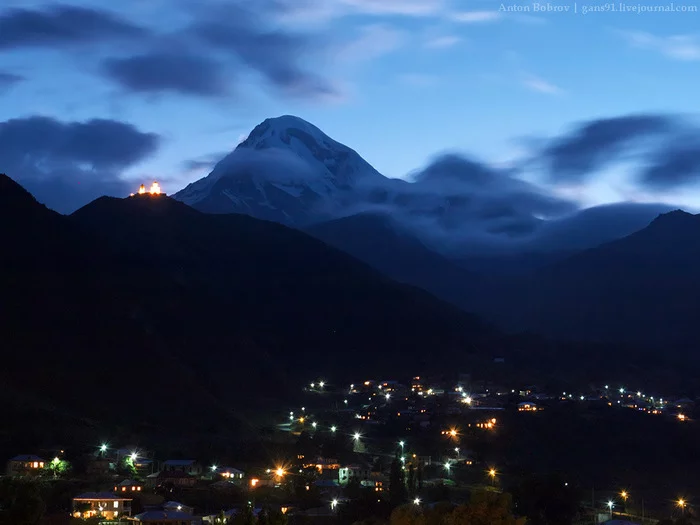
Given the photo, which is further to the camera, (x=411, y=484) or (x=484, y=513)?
(x=411, y=484)

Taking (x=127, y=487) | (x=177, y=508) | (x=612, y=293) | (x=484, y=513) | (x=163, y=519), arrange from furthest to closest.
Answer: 1. (x=612, y=293)
2. (x=127, y=487)
3. (x=177, y=508)
4. (x=163, y=519)
5. (x=484, y=513)

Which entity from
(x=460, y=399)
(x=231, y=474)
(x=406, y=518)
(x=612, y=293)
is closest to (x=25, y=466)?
(x=231, y=474)

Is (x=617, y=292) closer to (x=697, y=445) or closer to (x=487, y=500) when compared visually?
(x=697, y=445)

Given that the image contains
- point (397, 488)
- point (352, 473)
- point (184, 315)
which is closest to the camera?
point (397, 488)

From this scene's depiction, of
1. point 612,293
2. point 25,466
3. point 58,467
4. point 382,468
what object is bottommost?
point 382,468

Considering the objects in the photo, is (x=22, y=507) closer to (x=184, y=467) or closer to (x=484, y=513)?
(x=484, y=513)

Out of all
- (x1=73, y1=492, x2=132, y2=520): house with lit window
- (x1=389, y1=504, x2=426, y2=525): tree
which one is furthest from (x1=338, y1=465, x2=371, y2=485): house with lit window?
(x1=389, y1=504, x2=426, y2=525): tree

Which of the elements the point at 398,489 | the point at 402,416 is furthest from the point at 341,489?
the point at 402,416
